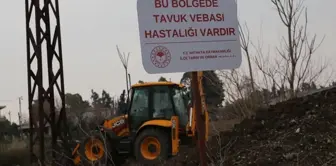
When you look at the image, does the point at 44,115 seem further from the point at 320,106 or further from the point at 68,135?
the point at 320,106

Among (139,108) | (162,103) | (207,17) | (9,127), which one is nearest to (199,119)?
(207,17)

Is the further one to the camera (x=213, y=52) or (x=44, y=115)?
(x=44, y=115)

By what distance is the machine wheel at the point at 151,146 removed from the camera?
1209 centimetres

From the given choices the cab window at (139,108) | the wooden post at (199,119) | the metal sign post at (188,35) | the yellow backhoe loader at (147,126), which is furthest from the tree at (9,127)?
the metal sign post at (188,35)

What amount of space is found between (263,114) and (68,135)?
8.04 m

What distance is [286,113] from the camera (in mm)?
9367

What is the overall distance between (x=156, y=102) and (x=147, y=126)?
0.70 meters

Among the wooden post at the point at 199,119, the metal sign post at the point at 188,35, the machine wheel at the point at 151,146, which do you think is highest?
the metal sign post at the point at 188,35

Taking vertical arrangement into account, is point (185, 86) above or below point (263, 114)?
above

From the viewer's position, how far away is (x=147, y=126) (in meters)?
12.5

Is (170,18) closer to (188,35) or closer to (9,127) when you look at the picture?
(188,35)

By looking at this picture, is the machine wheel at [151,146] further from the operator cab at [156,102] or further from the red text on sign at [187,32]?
the red text on sign at [187,32]

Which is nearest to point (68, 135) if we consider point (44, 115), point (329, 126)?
point (44, 115)

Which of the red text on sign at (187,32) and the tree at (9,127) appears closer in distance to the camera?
the red text on sign at (187,32)
